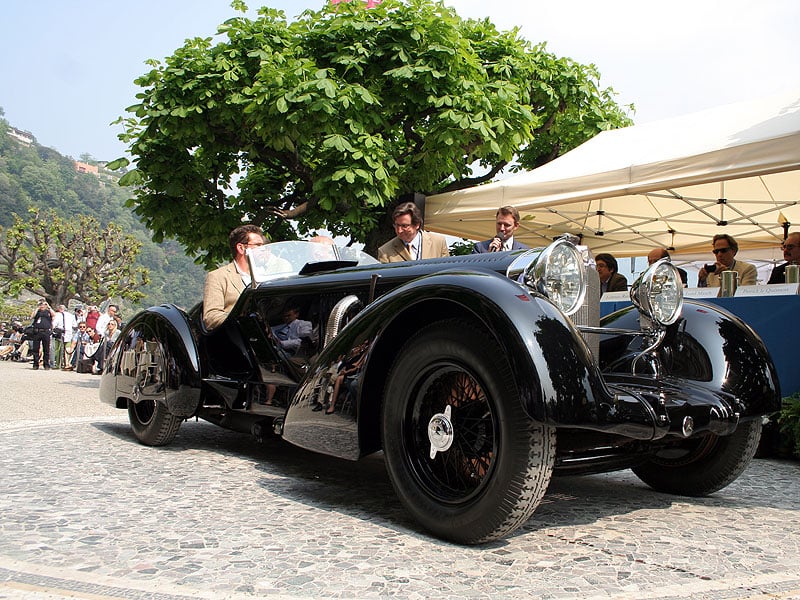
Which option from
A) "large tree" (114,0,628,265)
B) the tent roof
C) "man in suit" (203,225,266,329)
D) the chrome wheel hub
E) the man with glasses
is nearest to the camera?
the chrome wheel hub

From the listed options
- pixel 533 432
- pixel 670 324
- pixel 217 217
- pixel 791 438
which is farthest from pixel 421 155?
pixel 533 432

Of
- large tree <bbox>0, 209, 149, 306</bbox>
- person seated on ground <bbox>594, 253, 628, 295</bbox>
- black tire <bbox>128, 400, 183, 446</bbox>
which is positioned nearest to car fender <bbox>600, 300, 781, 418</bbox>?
black tire <bbox>128, 400, 183, 446</bbox>

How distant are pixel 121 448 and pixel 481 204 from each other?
20.0 feet

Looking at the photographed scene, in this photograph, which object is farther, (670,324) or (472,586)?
(670,324)

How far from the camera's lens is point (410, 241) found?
5.19 meters

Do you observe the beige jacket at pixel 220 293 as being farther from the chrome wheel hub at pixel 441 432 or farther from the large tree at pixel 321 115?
the large tree at pixel 321 115

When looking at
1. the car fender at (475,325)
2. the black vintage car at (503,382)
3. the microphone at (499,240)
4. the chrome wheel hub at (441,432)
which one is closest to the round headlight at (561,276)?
the black vintage car at (503,382)

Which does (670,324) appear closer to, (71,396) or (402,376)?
(402,376)

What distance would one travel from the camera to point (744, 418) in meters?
3.23

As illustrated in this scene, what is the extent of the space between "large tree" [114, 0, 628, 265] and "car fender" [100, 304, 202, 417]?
167 inches

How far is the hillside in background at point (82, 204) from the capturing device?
93.5 meters

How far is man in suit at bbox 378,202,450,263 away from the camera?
510 cm

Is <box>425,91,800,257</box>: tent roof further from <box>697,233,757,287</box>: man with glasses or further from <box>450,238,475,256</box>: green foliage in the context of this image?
<box>450,238,475,256</box>: green foliage

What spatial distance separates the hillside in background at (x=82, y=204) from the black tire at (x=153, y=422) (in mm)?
81022
